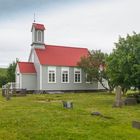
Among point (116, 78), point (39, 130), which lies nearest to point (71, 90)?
point (116, 78)

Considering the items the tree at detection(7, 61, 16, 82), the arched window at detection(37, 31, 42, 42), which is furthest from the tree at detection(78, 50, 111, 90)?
the tree at detection(7, 61, 16, 82)

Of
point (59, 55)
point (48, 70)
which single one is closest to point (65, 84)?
point (48, 70)

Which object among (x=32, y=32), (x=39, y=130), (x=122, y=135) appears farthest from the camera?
(x=32, y=32)

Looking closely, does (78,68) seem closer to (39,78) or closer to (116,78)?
(39,78)

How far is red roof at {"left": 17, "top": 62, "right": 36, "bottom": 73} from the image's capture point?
48200 mm

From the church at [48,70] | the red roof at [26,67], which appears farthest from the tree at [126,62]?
the red roof at [26,67]

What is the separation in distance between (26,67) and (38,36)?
498cm

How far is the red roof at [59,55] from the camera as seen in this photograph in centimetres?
4819

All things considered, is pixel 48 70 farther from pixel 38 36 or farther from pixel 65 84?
pixel 38 36

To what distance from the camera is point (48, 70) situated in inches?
1882

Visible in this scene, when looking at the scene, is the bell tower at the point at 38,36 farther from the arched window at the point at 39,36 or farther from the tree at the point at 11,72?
the tree at the point at 11,72

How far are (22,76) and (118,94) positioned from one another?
26466 mm

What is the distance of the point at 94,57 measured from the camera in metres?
47.9

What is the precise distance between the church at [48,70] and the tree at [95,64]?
2.36m
